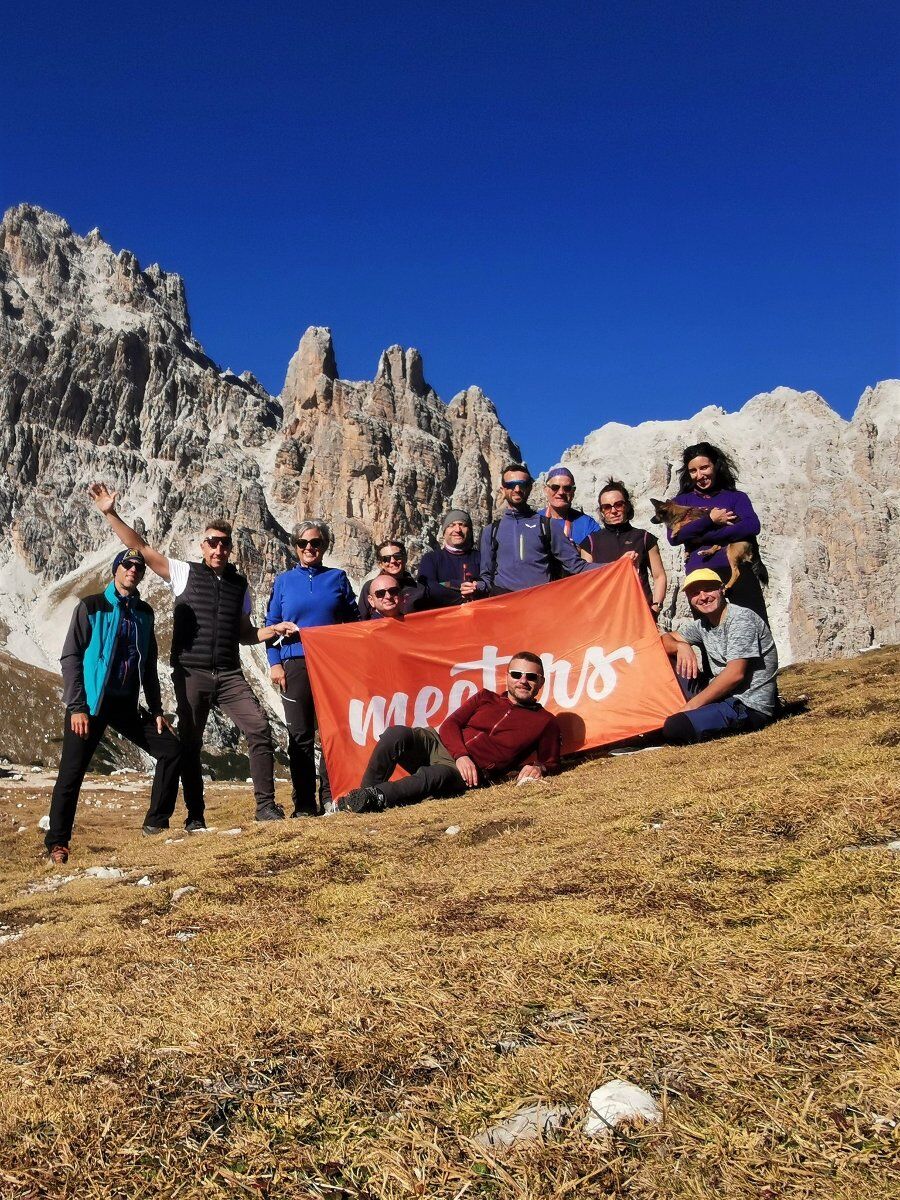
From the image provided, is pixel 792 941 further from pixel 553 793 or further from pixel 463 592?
pixel 463 592

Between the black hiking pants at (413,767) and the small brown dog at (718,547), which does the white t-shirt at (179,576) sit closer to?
the black hiking pants at (413,767)

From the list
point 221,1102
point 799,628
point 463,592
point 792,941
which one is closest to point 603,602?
point 463,592

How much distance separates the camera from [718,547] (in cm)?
1243

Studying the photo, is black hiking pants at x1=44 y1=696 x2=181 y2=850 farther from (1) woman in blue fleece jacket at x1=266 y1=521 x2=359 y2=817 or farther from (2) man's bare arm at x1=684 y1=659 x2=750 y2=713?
(2) man's bare arm at x1=684 y1=659 x2=750 y2=713

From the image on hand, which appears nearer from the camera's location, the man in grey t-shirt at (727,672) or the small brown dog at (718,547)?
the man in grey t-shirt at (727,672)

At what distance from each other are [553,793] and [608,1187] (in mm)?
7034

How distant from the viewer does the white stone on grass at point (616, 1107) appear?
251cm

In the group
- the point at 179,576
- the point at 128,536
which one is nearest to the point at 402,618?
the point at 179,576

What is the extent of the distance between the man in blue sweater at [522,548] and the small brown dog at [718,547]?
71.7 inches

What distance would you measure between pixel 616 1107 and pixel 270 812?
1016cm

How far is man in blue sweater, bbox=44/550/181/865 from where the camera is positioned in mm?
11836

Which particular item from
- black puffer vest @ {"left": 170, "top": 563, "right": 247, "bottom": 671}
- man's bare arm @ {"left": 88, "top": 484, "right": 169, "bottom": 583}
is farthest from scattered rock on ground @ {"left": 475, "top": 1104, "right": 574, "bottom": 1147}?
man's bare arm @ {"left": 88, "top": 484, "right": 169, "bottom": 583}

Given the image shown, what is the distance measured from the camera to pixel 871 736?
8.55 meters

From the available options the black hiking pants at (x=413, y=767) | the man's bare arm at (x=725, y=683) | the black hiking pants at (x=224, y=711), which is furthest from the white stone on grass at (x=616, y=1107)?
the black hiking pants at (x=224, y=711)
